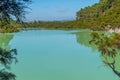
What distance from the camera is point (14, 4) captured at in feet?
10.9

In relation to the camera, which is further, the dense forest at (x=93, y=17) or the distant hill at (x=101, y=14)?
the dense forest at (x=93, y=17)

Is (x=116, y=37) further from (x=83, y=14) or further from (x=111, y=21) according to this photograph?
(x=83, y=14)

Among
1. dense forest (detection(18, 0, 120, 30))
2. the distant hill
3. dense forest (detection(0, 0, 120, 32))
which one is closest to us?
Answer: dense forest (detection(0, 0, 120, 32))

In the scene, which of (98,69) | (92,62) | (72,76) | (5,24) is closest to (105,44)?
(5,24)

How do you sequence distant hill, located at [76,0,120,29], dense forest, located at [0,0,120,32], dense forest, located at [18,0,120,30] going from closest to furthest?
dense forest, located at [0,0,120,32] < distant hill, located at [76,0,120,29] < dense forest, located at [18,0,120,30]

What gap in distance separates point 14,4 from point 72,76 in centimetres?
1166

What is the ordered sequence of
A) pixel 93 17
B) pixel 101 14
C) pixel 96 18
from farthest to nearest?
pixel 93 17, pixel 96 18, pixel 101 14

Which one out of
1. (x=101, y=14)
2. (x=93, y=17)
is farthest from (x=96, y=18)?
(x=93, y=17)

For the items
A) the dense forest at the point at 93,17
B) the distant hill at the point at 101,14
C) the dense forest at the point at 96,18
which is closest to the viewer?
the dense forest at the point at 96,18

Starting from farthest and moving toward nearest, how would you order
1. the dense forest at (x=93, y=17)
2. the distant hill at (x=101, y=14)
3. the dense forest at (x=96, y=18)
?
the dense forest at (x=93, y=17)
the distant hill at (x=101, y=14)
the dense forest at (x=96, y=18)

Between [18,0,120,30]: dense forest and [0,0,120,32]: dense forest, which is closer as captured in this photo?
[0,0,120,32]: dense forest

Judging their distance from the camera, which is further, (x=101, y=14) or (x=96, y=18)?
(x=96, y=18)

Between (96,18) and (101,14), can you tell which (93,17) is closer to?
(96,18)

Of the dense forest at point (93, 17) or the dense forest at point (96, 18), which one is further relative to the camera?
the dense forest at point (93, 17)
